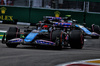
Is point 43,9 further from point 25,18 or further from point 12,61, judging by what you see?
point 12,61

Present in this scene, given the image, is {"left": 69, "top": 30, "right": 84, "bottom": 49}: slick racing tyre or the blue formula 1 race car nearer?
the blue formula 1 race car

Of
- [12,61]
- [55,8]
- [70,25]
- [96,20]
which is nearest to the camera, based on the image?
[12,61]

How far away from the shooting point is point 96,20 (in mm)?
21344

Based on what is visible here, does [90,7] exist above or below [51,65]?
above

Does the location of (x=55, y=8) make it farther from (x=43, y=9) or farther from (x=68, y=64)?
(x=68, y=64)

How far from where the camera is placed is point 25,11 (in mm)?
24469

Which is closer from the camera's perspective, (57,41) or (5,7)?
(57,41)

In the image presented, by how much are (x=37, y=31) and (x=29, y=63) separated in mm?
4316

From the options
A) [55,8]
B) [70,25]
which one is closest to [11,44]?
[70,25]

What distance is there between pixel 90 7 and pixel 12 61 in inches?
650

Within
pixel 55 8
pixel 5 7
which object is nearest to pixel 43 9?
pixel 55 8

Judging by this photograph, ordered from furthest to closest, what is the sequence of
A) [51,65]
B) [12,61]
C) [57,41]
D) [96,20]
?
[96,20] → [57,41] → [12,61] → [51,65]

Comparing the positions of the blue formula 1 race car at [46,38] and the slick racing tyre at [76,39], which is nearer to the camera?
the blue formula 1 race car at [46,38]

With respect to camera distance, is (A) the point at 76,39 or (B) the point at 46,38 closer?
(B) the point at 46,38
